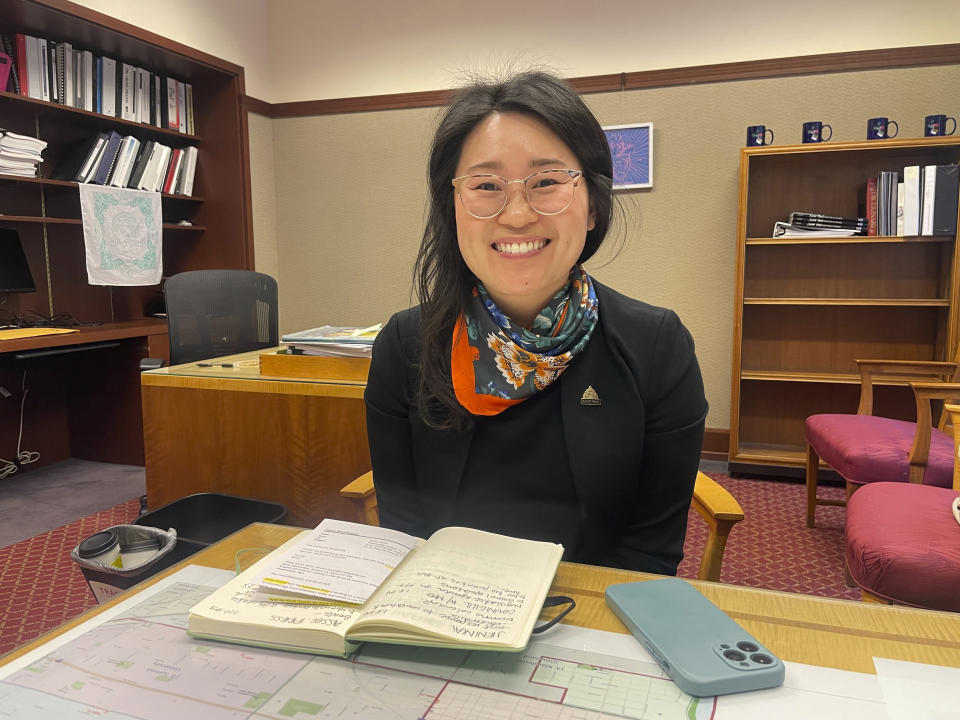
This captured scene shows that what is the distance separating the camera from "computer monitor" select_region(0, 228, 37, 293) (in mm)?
3113

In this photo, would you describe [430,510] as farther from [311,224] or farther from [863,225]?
[311,224]

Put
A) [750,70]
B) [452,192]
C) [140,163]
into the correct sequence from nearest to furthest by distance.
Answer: [452,192]
[750,70]
[140,163]

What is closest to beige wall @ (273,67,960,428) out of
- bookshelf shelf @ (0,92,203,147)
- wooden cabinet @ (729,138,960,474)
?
wooden cabinet @ (729,138,960,474)

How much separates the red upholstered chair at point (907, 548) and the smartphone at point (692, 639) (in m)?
0.92

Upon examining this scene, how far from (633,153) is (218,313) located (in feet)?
7.62

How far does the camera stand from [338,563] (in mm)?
842

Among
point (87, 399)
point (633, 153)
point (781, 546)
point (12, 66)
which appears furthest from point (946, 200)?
point (87, 399)

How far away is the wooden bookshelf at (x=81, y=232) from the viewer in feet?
10.4

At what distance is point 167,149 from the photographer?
371 centimetres

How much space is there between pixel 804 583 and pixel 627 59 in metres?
2.80

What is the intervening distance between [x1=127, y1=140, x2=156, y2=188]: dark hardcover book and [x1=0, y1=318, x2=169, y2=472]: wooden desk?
75 cm

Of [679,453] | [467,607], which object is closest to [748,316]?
[679,453]

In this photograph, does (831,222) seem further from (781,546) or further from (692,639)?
(692,639)

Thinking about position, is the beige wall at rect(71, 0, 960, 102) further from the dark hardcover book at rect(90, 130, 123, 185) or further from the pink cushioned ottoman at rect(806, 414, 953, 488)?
the pink cushioned ottoman at rect(806, 414, 953, 488)
